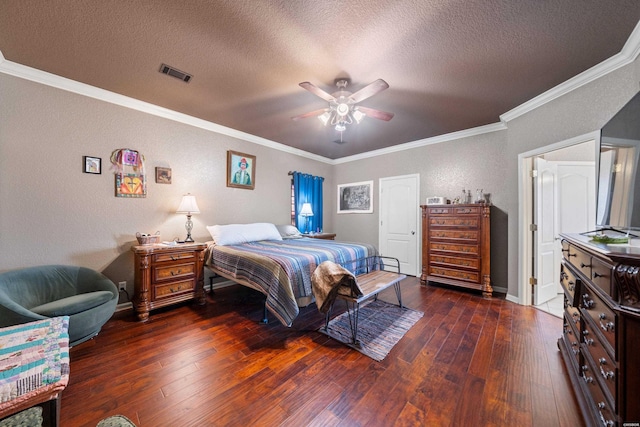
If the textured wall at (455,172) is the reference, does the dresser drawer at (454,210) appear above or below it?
below

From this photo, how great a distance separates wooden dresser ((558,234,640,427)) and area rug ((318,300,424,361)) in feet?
3.94

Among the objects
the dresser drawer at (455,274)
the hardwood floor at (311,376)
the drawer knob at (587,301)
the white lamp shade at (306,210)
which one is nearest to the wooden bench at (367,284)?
the hardwood floor at (311,376)

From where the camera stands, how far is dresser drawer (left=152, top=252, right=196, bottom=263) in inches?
104

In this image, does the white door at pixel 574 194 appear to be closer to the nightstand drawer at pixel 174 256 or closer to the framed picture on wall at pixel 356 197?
the framed picture on wall at pixel 356 197

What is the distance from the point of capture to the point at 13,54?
2066mm

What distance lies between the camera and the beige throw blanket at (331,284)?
2.05 m

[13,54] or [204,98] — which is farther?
[204,98]

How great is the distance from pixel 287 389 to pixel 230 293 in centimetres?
225

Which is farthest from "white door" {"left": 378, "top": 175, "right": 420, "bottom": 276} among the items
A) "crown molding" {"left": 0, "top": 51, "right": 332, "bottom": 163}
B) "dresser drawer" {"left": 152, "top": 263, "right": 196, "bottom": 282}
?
"dresser drawer" {"left": 152, "top": 263, "right": 196, "bottom": 282}

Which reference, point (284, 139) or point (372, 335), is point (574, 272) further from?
point (284, 139)

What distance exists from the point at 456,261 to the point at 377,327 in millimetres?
1953

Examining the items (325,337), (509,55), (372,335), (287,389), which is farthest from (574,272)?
(287,389)

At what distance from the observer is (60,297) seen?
2.22 meters

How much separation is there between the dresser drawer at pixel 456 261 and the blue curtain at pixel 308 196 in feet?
8.45
